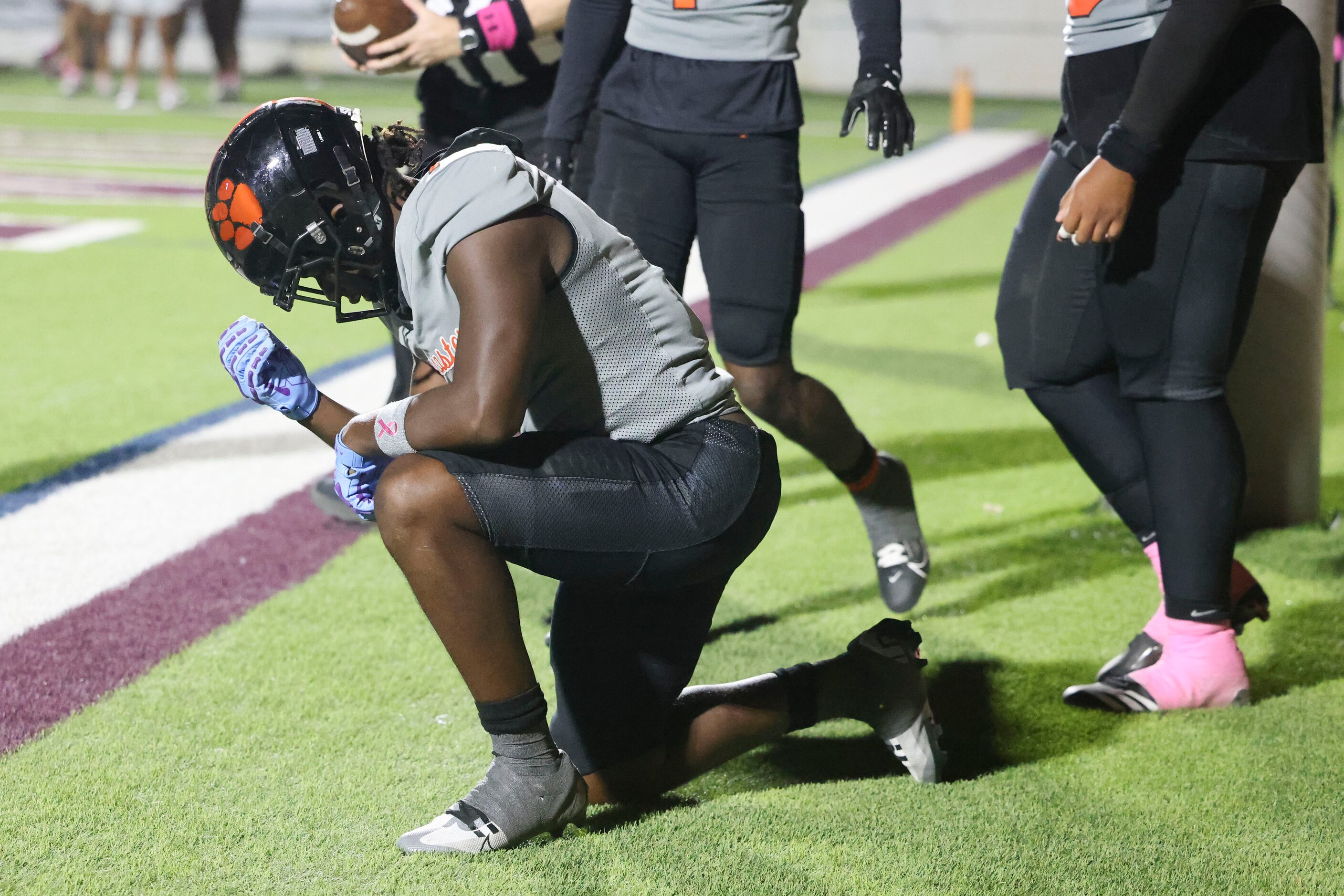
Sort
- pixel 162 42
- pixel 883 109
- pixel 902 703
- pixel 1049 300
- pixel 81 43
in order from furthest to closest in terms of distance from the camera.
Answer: pixel 81 43 < pixel 162 42 < pixel 883 109 < pixel 1049 300 < pixel 902 703

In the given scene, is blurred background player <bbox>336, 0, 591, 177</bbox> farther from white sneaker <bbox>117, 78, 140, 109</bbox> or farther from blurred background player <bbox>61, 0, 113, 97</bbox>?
blurred background player <bbox>61, 0, 113, 97</bbox>

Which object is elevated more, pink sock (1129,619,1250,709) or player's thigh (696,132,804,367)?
player's thigh (696,132,804,367)

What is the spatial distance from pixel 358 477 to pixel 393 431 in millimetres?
148

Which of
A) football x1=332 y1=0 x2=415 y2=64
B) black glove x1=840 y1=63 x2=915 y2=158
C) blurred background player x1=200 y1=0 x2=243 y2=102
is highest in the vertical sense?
football x1=332 y1=0 x2=415 y2=64

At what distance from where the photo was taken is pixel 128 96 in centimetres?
1745

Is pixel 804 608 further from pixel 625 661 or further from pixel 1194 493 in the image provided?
pixel 625 661

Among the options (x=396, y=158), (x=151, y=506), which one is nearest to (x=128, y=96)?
(x=151, y=506)

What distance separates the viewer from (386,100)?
17000 mm

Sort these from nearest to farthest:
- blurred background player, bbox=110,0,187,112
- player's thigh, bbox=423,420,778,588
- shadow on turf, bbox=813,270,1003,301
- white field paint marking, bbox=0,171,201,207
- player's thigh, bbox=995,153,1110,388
Answer: player's thigh, bbox=423,420,778,588
player's thigh, bbox=995,153,1110,388
shadow on turf, bbox=813,270,1003,301
white field paint marking, bbox=0,171,201,207
blurred background player, bbox=110,0,187,112

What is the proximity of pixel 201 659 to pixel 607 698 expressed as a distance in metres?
1.12

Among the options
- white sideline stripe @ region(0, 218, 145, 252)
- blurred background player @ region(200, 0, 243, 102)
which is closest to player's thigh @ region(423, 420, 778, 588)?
white sideline stripe @ region(0, 218, 145, 252)

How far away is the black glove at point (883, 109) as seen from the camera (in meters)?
3.12

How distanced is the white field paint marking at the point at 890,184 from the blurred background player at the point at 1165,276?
444 centimetres

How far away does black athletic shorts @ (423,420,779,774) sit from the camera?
2.16 metres
